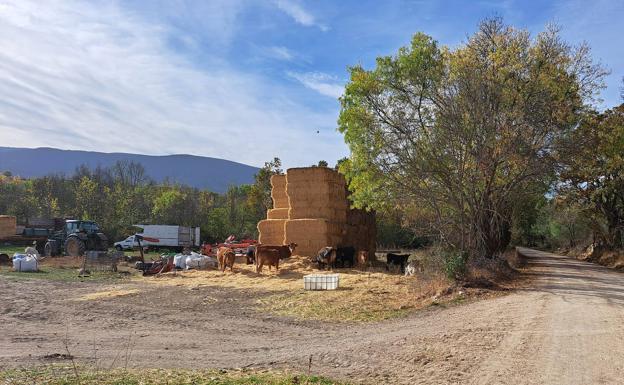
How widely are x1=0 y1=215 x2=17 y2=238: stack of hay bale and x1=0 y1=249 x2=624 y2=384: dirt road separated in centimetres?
3763

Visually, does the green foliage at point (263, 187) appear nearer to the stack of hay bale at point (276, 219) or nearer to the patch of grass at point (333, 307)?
the stack of hay bale at point (276, 219)

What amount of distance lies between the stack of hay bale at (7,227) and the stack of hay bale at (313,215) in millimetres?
31792

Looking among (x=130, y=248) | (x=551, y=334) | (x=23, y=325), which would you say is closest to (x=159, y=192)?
(x=130, y=248)

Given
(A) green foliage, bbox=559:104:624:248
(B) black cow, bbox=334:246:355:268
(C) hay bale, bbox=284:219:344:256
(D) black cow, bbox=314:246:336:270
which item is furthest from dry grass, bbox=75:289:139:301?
(A) green foliage, bbox=559:104:624:248

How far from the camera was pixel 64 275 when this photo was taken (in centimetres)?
2688

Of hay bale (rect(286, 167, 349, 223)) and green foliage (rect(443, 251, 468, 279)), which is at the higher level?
hay bale (rect(286, 167, 349, 223))

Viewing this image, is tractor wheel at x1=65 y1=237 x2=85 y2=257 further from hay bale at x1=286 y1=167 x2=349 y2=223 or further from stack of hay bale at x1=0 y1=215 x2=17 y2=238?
hay bale at x1=286 y1=167 x2=349 y2=223

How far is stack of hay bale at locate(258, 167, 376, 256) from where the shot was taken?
89.3 feet

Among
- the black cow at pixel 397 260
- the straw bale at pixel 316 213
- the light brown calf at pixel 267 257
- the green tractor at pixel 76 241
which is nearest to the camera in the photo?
the light brown calf at pixel 267 257

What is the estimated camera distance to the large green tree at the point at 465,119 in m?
20.2

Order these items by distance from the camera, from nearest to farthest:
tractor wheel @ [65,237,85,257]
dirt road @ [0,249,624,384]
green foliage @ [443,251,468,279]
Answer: dirt road @ [0,249,624,384] < green foliage @ [443,251,468,279] < tractor wheel @ [65,237,85,257]

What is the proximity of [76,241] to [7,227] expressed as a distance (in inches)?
628

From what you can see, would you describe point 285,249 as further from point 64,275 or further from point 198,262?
point 64,275

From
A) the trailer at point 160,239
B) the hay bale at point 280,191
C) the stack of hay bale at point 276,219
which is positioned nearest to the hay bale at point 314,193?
the stack of hay bale at point 276,219
